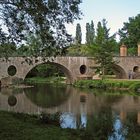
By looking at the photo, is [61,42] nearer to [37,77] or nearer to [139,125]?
[139,125]

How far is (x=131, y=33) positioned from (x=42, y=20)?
226 ft

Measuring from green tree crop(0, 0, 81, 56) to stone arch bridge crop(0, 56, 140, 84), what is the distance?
35.6m

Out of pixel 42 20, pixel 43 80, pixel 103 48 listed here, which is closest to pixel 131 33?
pixel 43 80

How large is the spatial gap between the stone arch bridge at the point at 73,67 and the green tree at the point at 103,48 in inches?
157

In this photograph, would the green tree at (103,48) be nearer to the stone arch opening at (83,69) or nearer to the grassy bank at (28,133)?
the stone arch opening at (83,69)

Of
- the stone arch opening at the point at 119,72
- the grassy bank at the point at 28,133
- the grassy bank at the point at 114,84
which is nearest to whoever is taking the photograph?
the grassy bank at the point at 28,133

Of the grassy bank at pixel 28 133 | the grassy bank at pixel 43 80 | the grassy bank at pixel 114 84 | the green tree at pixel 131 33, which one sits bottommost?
the grassy bank at pixel 28 133

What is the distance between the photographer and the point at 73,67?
54406 mm

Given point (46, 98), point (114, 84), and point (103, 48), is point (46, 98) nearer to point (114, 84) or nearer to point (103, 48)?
point (114, 84)

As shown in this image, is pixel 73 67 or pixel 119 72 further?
pixel 119 72

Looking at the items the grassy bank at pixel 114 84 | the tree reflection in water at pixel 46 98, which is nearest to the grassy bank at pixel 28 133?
the tree reflection in water at pixel 46 98

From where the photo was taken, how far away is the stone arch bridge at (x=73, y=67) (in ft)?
160

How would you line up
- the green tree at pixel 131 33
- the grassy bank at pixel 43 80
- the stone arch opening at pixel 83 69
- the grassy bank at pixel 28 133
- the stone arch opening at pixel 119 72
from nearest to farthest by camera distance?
the grassy bank at pixel 28 133, the stone arch opening at pixel 83 69, the stone arch opening at pixel 119 72, the grassy bank at pixel 43 80, the green tree at pixel 131 33

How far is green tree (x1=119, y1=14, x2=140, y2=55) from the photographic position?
75.6 metres
